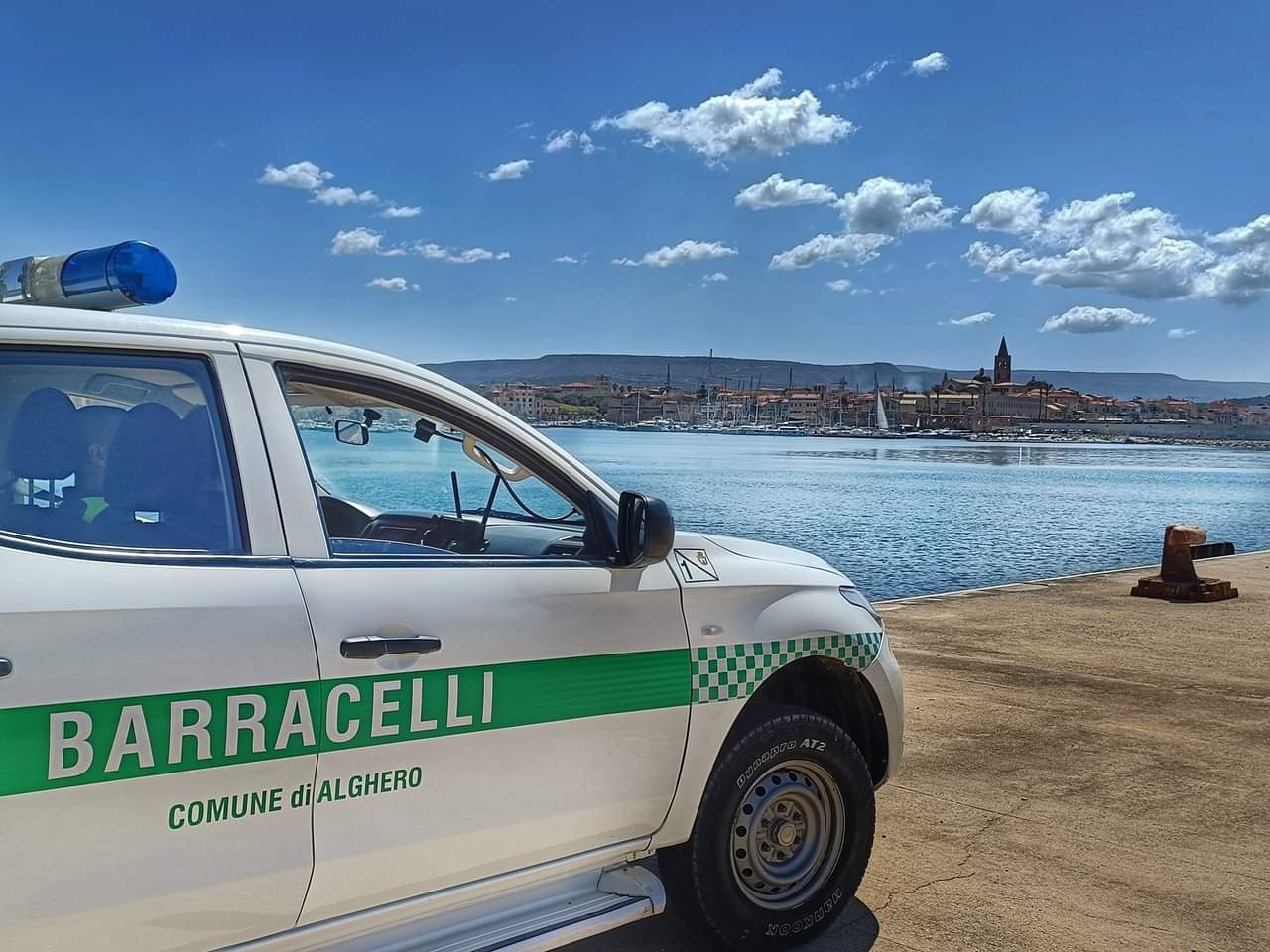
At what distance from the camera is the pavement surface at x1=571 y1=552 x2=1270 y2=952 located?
4.20 meters

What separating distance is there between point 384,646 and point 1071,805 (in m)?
3.91

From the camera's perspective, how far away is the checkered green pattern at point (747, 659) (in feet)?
11.8

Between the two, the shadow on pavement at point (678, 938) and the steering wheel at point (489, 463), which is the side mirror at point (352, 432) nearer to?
the steering wheel at point (489, 463)

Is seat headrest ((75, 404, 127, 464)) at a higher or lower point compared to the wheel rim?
higher

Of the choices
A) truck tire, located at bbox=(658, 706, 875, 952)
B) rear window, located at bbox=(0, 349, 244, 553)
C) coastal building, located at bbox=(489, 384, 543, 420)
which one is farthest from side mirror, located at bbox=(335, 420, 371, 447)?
truck tire, located at bbox=(658, 706, 875, 952)

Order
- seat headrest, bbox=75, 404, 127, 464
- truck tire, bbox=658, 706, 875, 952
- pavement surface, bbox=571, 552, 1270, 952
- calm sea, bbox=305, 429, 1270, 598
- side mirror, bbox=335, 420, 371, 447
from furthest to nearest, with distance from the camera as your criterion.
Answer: calm sea, bbox=305, 429, 1270, 598
pavement surface, bbox=571, 552, 1270, 952
truck tire, bbox=658, 706, 875, 952
side mirror, bbox=335, 420, 371, 447
seat headrest, bbox=75, 404, 127, 464

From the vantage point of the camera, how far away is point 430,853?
2932 millimetres

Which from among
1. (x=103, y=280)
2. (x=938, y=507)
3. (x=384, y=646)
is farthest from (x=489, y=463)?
(x=938, y=507)

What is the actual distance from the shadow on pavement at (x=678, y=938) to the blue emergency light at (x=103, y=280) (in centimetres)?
238

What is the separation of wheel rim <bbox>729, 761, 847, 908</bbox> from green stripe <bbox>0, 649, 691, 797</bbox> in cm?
57

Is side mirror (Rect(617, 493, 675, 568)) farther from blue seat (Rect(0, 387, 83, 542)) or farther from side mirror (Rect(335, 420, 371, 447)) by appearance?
blue seat (Rect(0, 387, 83, 542))

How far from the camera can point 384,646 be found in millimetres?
2771

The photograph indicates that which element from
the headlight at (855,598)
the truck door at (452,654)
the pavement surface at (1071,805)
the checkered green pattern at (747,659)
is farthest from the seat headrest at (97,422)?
the headlight at (855,598)

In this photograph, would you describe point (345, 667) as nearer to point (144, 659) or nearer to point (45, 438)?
point (144, 659)
